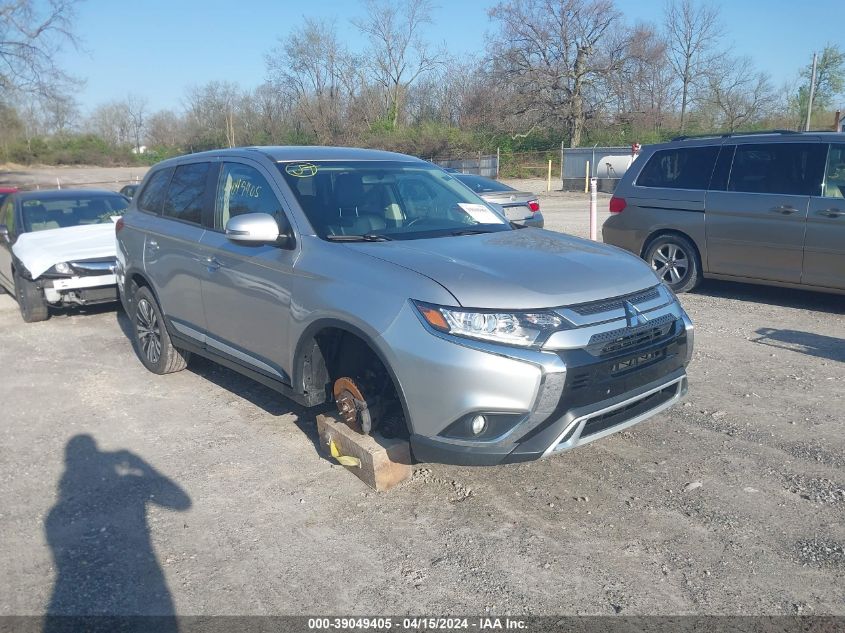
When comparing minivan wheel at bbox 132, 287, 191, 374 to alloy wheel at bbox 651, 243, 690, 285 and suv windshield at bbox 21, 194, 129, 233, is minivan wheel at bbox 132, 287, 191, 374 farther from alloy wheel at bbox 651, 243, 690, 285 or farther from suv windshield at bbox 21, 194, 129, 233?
alloy wheel at bbox 651, 243, 690, 285

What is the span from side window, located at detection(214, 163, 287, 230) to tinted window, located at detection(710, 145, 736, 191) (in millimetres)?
5562

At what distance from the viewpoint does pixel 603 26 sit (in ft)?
147

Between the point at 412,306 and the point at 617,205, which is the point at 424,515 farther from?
the point at 617,205

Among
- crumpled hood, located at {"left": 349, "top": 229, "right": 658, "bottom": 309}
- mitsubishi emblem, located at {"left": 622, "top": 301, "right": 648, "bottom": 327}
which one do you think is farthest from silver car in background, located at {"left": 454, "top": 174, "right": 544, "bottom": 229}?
mitsubishi emblem, located at {"left": 622, "top": 301, "right": 648, "bottom": 327}

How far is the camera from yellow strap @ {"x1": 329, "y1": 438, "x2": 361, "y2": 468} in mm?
4062

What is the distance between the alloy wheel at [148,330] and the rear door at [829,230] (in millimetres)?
6311

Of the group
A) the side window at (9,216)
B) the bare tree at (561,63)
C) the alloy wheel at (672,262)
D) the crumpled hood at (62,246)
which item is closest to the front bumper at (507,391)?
the alloy wheel at (672,262)

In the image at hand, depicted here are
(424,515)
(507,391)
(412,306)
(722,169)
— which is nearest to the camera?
(507,391)

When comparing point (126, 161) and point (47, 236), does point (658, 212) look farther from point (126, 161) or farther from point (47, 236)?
point (126, 161)

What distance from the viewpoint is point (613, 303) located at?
361 centimetres

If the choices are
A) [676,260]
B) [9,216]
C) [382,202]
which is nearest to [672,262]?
[676,260]

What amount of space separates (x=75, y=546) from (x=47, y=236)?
6.44 metres

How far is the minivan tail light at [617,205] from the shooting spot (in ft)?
29.4

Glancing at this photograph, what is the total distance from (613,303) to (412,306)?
3.35 ft
